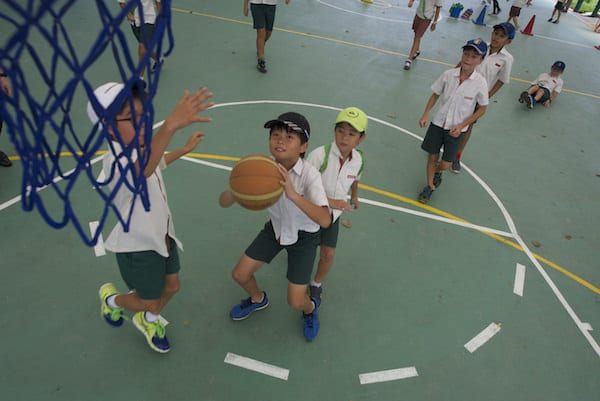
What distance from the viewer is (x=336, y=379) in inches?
120

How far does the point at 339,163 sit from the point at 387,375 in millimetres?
1731

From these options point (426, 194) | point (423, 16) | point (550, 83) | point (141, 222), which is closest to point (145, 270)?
point (141, 222)

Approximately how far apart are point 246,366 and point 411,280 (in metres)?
1.82

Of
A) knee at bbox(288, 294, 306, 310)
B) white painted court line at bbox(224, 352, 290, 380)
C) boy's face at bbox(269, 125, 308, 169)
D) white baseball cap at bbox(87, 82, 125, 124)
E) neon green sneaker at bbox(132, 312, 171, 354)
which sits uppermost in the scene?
white baseball cap at bbox(87, 82, 125, 124)

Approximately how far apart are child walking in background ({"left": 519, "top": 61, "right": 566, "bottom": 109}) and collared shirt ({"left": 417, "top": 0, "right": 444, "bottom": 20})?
7.82ft

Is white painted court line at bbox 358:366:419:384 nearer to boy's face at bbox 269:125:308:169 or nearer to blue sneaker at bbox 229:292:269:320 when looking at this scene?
blue sneaker at bbox 229:292:269:320

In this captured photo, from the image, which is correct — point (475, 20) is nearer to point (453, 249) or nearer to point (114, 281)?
Result: point (453, 249)

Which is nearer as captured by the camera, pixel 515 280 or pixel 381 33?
pixel 515 280

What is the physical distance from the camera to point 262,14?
265 inches

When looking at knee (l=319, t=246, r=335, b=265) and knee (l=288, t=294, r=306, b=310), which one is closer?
knee (l=288, t=294, r=306, b=310)

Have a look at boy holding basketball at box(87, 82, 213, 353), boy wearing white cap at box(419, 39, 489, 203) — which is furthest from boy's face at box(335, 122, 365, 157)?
boy wearing white cap at box(419, 39, 489, 203)

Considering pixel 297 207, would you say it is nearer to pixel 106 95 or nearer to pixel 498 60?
pixel 106 95

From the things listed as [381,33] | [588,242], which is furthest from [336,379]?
[381,33]

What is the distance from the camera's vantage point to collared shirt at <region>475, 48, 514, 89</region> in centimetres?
489
